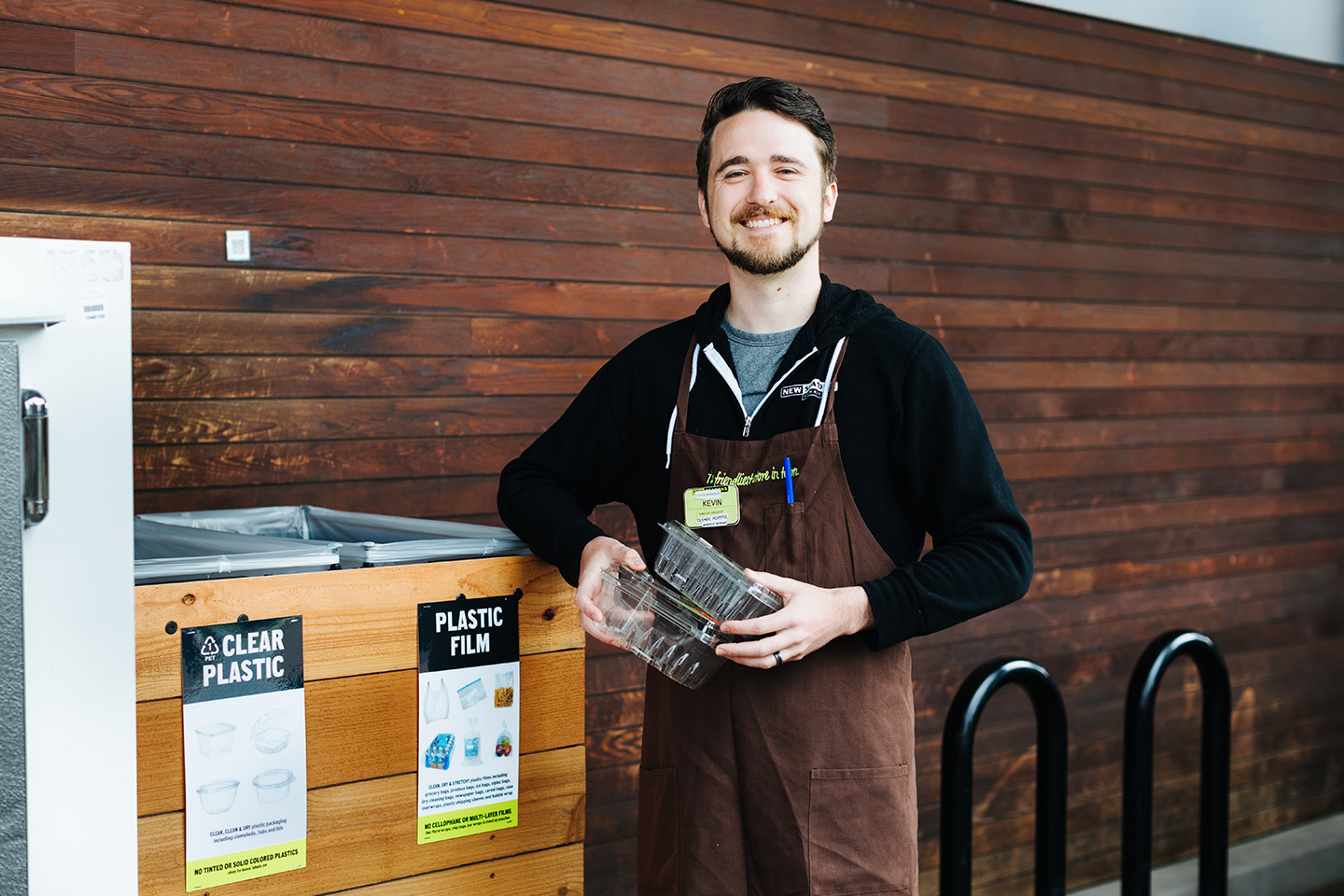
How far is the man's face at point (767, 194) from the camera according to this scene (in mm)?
1986

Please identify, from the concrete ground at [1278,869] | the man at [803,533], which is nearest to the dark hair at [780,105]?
the man at [803,533]

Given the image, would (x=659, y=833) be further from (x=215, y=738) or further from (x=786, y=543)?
(x=215, y=738)

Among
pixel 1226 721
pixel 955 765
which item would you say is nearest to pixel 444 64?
pixel 955 765

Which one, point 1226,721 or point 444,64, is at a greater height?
point 444,64

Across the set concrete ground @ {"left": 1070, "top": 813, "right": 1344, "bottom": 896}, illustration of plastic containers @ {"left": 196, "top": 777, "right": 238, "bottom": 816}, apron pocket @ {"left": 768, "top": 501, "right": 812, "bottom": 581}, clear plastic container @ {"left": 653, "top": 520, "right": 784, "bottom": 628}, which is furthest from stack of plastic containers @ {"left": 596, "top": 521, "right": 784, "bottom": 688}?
concrete ground @ {"left": 1070, "top": 813, "right": 1344, "bottom": 896}

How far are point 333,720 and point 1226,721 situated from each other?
240 centimetres

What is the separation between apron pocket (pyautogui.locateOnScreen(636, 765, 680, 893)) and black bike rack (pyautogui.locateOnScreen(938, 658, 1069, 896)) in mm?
719

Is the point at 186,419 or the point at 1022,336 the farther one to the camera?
the point at 1022,336

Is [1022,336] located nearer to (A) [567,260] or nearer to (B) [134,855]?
(A) [567,260]

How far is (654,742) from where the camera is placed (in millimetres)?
2078

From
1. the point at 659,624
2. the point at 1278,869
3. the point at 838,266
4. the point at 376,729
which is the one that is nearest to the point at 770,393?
the point at 659,624

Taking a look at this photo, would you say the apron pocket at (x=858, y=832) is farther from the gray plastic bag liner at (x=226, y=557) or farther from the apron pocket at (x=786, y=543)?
the gray plastic bag liner at (x=226, y=557)

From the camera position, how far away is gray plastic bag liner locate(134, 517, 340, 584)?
→ 5.45 ft

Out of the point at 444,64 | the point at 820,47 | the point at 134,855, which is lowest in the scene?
the point at 134,855
